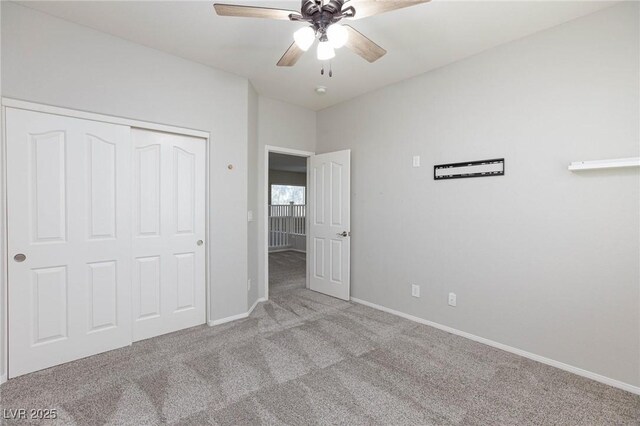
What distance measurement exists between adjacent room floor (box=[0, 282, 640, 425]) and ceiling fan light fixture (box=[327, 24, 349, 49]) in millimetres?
2363

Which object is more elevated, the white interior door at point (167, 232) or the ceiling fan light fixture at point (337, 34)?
the ceiling fan light fixture at point (337, 34)

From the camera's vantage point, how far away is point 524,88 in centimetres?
260

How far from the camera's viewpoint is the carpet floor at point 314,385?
1854 mm

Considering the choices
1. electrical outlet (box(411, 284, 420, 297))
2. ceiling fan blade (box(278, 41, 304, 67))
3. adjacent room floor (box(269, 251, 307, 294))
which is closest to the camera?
ceiling fan blade (box(278, 41, 304, 67))

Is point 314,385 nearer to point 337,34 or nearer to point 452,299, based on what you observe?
point 452,299

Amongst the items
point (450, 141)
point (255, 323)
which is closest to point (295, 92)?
point (450, 141)

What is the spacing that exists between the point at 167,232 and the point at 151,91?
1.41 meters

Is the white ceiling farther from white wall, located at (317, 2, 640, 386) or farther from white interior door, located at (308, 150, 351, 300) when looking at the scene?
white interior door, located at (308, 150, 351, 300)

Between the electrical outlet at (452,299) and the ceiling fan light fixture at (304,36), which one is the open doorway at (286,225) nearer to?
the electrical outlet at (452,299)

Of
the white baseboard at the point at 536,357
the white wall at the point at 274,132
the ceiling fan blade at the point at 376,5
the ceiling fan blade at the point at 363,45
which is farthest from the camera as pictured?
the white wall at the point at 274,132

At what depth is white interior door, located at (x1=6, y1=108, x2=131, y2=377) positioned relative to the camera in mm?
2238

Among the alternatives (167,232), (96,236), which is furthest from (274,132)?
(96,236)

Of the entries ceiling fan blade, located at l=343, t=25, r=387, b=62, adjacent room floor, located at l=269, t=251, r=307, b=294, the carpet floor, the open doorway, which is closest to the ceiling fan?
ceiling fan blade, located at l=343, t=25, r=387, b=62

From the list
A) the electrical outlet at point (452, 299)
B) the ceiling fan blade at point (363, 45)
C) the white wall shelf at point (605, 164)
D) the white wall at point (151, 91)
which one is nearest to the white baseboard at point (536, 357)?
the electrical outlet at point (452, 299)
